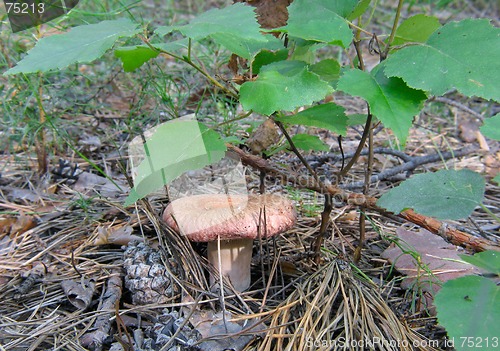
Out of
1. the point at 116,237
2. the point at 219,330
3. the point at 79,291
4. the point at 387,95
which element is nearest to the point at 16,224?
the point at 116,237

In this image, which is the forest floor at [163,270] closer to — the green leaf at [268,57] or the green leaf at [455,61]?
the green leaf at [268,57]

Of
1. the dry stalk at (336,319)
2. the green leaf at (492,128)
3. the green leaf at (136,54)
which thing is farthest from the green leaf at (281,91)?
the dry stalk at (336,319)

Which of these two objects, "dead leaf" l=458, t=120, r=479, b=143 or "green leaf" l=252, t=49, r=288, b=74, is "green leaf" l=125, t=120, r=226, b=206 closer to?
"green leaf" l=252, t=49, r=288, b=74

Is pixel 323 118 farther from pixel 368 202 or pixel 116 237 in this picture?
pixel 116 237

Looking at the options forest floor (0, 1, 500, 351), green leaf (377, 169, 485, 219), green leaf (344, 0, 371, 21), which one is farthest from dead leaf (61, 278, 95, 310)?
green leaf (344, 0, 371, 21)

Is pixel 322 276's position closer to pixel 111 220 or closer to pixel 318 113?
pixel 318 113
